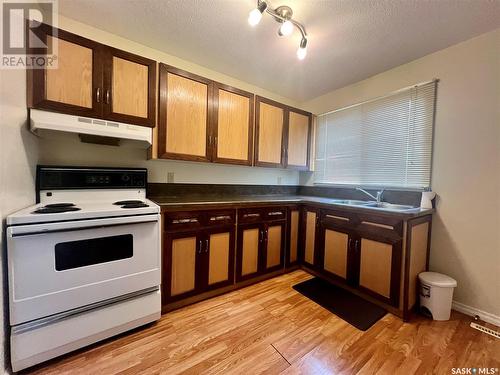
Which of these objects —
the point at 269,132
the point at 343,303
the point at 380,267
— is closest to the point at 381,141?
the point at 269,132

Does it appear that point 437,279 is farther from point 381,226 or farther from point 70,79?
point 70,79

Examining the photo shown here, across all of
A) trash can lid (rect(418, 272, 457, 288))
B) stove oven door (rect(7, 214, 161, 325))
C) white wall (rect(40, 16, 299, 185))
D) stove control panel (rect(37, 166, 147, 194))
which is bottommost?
trash can lid (rect(418, 272, 457, 288))

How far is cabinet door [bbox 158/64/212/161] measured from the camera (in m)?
1.88

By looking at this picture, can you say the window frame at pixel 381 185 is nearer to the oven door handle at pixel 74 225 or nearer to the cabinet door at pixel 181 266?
the cabinet door at pixel 181 266

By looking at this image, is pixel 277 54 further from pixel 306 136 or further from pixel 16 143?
pixel 16 143

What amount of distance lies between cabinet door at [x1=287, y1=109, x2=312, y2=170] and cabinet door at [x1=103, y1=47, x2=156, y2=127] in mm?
1735

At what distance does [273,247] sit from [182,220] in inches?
44.1

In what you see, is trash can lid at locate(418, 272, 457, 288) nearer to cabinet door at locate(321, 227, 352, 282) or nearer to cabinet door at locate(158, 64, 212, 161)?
cabinet door at locate(321, 227, 352, 282)

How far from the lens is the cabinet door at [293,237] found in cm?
252

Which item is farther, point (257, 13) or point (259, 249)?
point (259, 249)

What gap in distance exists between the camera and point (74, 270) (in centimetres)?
127

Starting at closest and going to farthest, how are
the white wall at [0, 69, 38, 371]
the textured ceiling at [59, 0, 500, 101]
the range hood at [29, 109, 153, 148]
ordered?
the white wall at [0, 69, 38, 371]
the range hood at [29, 109, 153, 148]
the textured ceiling at [59, 0, 500, 101]
